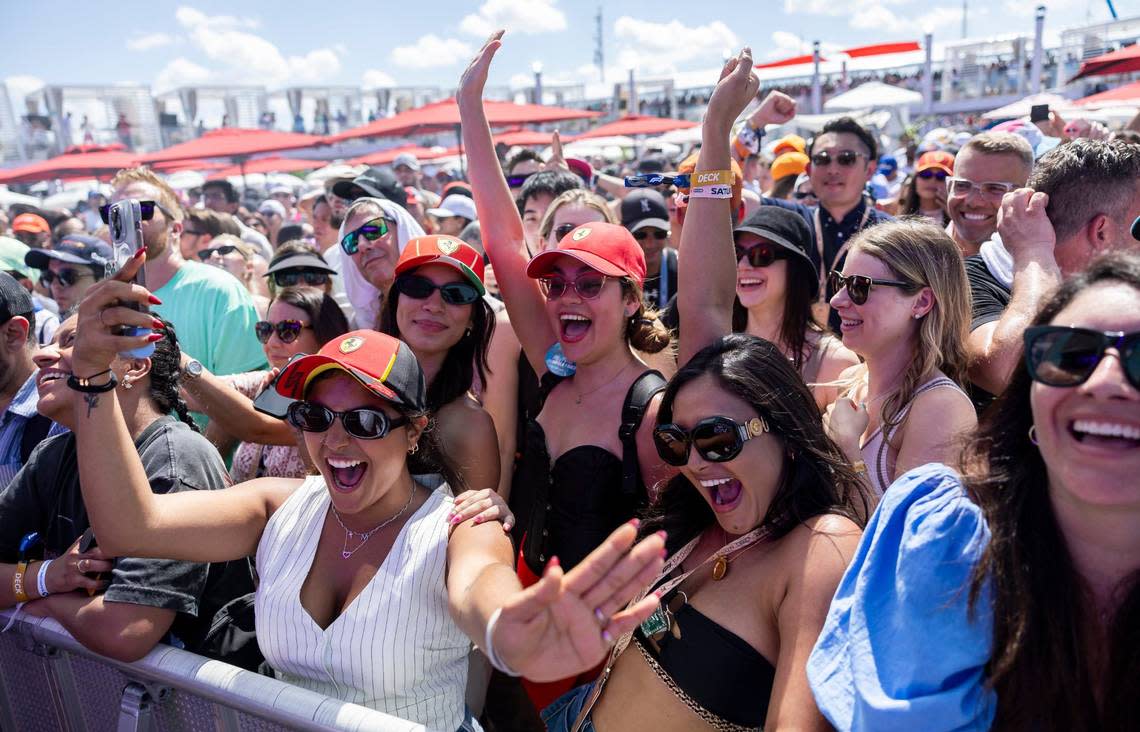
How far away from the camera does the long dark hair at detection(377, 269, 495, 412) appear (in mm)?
3039

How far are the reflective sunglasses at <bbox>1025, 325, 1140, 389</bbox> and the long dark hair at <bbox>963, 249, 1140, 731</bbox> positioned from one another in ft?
0.40

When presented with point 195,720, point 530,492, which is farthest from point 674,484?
point 195,720

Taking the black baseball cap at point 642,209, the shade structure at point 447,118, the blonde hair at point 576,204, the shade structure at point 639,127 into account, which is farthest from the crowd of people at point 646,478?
the shade structure at point 639,127

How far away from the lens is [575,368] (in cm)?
286

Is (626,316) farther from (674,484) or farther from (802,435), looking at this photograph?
(802,435)

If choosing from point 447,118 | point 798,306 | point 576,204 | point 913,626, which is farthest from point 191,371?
point 447,118

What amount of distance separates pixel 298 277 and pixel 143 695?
2.42 metres

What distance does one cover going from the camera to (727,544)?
2.08m

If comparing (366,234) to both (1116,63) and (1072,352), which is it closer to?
(1072,352)

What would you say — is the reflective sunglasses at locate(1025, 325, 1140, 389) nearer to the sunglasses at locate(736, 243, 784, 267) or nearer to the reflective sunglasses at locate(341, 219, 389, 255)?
the sunglasses at locate(736, 243, 784, 267)

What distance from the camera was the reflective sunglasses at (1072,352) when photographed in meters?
1.32

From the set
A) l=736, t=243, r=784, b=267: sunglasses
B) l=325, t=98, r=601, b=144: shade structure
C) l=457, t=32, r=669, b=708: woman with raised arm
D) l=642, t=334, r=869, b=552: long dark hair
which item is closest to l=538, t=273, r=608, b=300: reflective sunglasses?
l=457, t=32, r=669, b=708: woman with raised arm

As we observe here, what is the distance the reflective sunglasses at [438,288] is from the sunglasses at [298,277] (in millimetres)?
1380

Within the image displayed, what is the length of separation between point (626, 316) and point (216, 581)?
158cm
